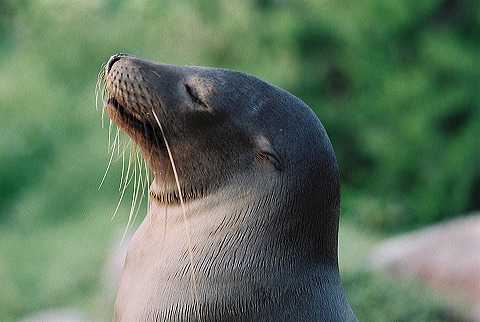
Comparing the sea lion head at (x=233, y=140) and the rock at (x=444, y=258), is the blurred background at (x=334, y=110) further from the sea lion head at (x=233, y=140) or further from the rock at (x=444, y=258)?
the sea lion head at (x=233, y=140)

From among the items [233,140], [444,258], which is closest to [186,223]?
[233,140]

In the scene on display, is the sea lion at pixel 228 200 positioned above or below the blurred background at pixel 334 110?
below

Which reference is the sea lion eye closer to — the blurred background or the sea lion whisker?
the sea lion whisker

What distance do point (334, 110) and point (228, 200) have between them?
7.88m

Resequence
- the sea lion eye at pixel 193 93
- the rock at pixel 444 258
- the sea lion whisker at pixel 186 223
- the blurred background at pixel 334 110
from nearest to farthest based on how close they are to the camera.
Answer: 1. the sea lion whisker at pixel 186 223
2. the sea lion eye at pixel 193 93
3. the rock at pixel 444 258
4. the blurred background at pixel 334 110

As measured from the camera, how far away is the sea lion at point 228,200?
7.47 feet

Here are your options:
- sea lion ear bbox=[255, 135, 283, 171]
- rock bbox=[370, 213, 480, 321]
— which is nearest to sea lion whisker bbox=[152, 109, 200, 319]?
sea lion ear bbox=[255, 135, 283, 171]

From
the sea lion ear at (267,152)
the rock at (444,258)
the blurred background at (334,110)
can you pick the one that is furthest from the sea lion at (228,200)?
the blurred background at (334,110)

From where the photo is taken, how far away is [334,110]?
1009cm

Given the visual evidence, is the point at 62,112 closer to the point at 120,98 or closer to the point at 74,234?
the point at 74,234

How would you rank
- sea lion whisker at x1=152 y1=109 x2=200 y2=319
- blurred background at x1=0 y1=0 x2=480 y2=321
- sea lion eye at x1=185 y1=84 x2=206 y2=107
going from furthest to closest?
blurred background at x1=0 y1=0 x2=480 y2=321 → sea lion eye at x1=185 y1=84 x2=206 y2=107 → sea lion whisker at x1=152 y1=109 x2=200 y2=319

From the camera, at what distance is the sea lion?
7.47 ft

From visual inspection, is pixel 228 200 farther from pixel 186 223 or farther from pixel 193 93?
pixel 193 93

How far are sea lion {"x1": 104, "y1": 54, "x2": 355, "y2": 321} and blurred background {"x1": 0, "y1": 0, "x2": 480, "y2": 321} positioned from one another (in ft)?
21.5
